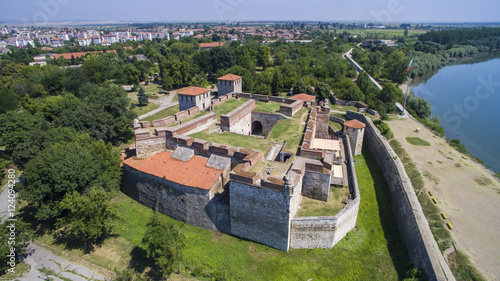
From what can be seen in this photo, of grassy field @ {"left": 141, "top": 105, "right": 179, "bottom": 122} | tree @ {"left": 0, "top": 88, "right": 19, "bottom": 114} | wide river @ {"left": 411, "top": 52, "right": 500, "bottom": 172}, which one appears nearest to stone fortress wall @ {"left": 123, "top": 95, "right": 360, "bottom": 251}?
grassy field @ {"left": 141, "top": 105, "right": 179, "bottom": 122}

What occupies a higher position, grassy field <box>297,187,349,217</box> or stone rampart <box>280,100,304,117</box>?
stone rampart <box>280,100,304,117</box>

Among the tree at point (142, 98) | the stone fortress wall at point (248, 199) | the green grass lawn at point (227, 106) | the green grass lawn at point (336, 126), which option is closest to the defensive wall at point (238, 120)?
the green grass lawn at point (227, 106)

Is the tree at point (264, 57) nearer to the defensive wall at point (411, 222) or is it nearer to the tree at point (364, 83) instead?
the tree at point (364, 83)

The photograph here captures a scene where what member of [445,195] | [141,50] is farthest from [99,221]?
[141,50]

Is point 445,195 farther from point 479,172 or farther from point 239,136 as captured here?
point 239,136

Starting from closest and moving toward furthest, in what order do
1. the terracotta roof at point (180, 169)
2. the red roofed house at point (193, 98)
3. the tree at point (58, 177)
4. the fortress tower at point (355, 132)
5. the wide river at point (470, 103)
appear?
the tree at point (58, 177), the terracotta roof at point (180, 169), the fortress tower at point (355, 132), the red roofed house at point (193, 98), the wide river at point (470, 103)

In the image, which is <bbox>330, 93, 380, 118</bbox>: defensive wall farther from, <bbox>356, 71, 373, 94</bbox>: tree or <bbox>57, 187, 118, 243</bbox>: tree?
<bbox>57, 187, 118, 243</bbox>: tree

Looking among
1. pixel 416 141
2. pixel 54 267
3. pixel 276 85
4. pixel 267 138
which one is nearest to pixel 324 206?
pixel 267 138
